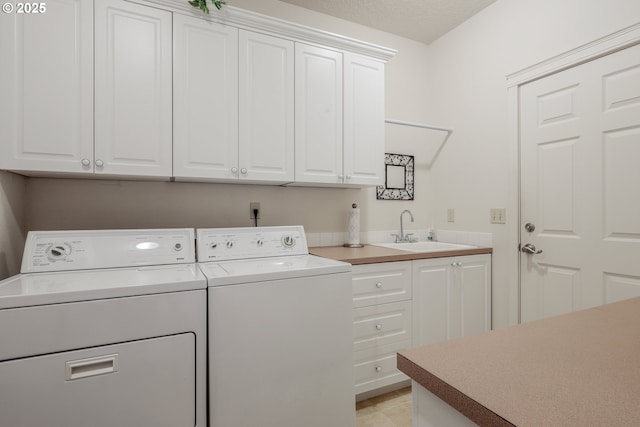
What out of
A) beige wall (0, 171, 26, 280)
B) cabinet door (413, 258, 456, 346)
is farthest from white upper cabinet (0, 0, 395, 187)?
cabinet door (413, 258, 456, 346)

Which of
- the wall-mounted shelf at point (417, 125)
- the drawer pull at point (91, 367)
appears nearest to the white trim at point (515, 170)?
the wall-mounted shelf at point (417, 125)

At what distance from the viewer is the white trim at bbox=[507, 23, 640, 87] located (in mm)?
1718

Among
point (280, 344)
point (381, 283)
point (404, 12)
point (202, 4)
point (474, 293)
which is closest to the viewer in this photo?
point (280, 344)

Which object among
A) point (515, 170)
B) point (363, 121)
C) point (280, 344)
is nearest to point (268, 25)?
point (363, 121)

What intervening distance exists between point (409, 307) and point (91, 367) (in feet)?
→ 5.59

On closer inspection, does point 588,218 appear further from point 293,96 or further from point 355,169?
point 293,96

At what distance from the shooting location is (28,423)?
108 centimetres

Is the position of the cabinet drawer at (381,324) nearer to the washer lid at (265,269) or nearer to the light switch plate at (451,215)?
the washer lid at (265,269)

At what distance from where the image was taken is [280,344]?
1460mm

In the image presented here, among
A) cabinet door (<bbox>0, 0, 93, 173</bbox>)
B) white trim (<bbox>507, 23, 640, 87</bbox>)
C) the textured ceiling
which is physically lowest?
cabinet door (<bbox>0, 0, 93, 173</bbox>)

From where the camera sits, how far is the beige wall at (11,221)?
4.93 ft

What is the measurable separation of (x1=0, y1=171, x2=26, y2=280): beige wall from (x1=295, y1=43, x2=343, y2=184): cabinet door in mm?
1465

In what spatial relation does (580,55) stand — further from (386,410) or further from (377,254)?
(386,410)

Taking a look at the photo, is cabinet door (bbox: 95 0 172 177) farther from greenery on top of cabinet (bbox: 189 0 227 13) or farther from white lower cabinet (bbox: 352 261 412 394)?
white lower cabinet (bbox: 352 261 412 394)
